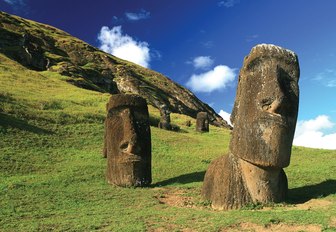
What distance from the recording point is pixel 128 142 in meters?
17.6

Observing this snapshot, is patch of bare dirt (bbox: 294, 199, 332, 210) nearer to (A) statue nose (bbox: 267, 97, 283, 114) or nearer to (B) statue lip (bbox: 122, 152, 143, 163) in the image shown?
(A) statue nose (bbox: 267, 97, 283, 114)

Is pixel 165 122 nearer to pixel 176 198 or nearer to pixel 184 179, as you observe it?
pixel 184 179

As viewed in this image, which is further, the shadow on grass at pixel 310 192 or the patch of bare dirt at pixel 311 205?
the shadow on grass at pixel 310 192

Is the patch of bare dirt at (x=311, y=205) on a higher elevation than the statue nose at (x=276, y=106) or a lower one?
lower

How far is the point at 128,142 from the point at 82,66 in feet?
254

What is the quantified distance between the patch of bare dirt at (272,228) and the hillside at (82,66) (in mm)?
55334

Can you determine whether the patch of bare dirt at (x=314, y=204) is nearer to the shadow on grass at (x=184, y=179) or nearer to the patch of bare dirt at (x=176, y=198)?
the patch of bare dirt at (x=176, y=198)

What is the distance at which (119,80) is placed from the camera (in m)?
96.1

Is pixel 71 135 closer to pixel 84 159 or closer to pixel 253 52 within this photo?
pixel 84 159

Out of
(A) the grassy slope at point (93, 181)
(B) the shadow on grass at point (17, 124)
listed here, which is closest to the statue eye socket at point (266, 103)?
(A) the grassy slope at point (93, 181)

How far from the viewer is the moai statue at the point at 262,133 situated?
12250 mm

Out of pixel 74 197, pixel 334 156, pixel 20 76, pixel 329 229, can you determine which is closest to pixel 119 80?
pixel 20 76

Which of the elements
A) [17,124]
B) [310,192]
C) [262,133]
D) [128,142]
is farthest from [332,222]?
[17,124]

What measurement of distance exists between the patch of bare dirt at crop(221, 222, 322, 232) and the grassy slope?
0.62 feet
